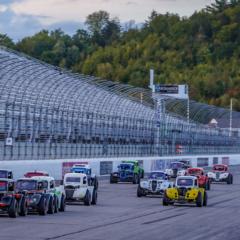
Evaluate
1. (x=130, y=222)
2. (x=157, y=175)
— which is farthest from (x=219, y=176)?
(x=130, y=222)

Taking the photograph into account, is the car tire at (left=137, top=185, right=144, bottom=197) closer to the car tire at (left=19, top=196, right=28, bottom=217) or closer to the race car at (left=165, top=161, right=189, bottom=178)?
the car tire at (left=19, top=196, right=28, bottom=217)

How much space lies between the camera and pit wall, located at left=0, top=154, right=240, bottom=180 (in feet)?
152

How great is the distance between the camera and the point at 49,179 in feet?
108

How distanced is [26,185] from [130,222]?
4233mm

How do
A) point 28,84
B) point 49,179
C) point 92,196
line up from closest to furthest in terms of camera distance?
point 49,179, point 92,196, point 28,84

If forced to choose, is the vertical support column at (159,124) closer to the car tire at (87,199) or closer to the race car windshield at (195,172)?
the race car windshield at (195,172)

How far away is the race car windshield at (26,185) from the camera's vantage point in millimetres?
32000

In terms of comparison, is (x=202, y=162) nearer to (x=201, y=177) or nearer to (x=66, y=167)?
(x=201, y=177)

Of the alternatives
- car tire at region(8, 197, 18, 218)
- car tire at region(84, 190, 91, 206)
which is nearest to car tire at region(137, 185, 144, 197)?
car tire at region(84, 190, 91, 206)

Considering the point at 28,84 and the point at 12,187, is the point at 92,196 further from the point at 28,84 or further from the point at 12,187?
the point at 28,84

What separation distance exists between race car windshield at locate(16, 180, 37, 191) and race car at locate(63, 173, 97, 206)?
4.68 m

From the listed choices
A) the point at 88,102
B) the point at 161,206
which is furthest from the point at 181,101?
the point at 161,206

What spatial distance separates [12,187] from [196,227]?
20.0ft

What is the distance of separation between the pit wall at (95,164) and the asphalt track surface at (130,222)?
6.00 meters
